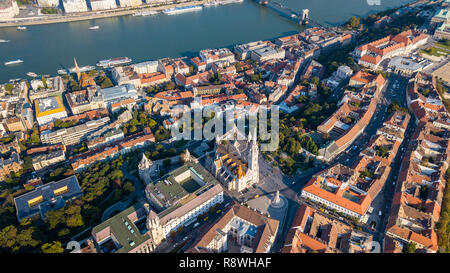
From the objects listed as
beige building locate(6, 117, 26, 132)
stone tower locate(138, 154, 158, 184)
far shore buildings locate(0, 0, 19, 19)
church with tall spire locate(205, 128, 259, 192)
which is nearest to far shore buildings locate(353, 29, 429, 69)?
church with tall spire locate(205, 128, 259, 192)

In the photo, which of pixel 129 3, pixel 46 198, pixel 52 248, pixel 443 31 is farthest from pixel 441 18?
pixel 52 248

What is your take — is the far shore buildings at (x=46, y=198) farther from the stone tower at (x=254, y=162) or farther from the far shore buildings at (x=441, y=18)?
the far shore buildings at (x=441, y=18)

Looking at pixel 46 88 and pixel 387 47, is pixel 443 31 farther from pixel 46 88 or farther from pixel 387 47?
pixel 46 88

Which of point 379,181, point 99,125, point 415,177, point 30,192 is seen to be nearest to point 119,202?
point 30,192

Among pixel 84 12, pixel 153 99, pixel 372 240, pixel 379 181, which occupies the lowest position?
pixel 372 240

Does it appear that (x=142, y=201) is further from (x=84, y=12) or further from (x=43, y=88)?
(x=84, y=12)

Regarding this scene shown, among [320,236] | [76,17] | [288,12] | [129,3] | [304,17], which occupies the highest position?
[129,3]
